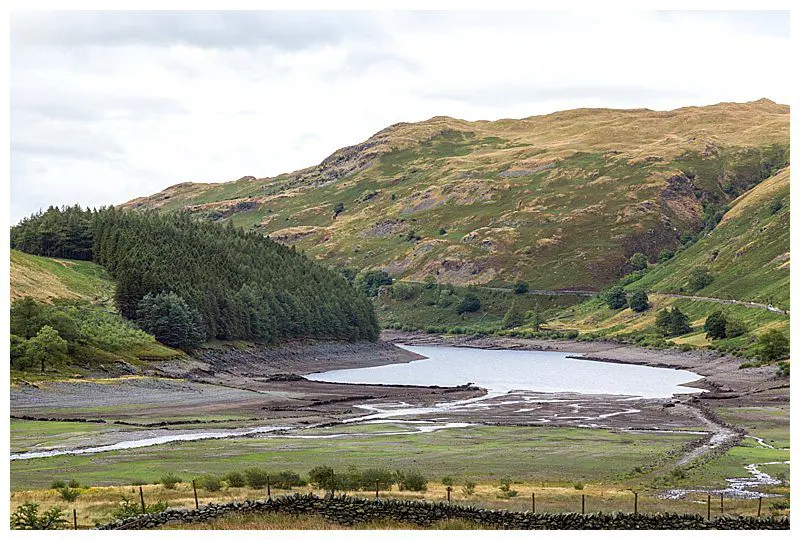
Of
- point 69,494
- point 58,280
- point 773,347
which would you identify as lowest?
point 69,494

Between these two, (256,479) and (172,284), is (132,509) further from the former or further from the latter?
(172,284)

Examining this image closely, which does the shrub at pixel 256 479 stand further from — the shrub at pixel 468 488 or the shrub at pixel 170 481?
the shrub at pixel 468 488

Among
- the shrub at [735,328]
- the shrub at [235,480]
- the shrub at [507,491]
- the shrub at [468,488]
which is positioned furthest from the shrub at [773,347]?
the shrub at [235,480]

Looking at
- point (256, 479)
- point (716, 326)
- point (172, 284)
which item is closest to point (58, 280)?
point (172, 284)

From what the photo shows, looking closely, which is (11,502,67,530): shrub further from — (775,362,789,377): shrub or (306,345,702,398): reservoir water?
(775,362,789,377): shrub

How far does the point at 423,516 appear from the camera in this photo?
46500mm

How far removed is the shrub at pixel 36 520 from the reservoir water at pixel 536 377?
304 feet

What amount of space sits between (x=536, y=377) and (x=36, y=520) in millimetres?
125450

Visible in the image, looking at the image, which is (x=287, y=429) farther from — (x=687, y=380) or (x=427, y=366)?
(x=427, y=366)

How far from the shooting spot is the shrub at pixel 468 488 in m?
54.4

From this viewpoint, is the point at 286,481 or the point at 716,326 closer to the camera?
the point at 286,481

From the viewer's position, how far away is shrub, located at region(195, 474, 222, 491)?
5525cm

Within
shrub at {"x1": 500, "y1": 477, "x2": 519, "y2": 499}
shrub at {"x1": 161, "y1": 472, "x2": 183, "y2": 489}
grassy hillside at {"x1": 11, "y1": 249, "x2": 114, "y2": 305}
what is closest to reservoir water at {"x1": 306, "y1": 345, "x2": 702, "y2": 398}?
grassy hillside at {"x1": 11, "y1": 249, "x2": 114, "y2": 305}
